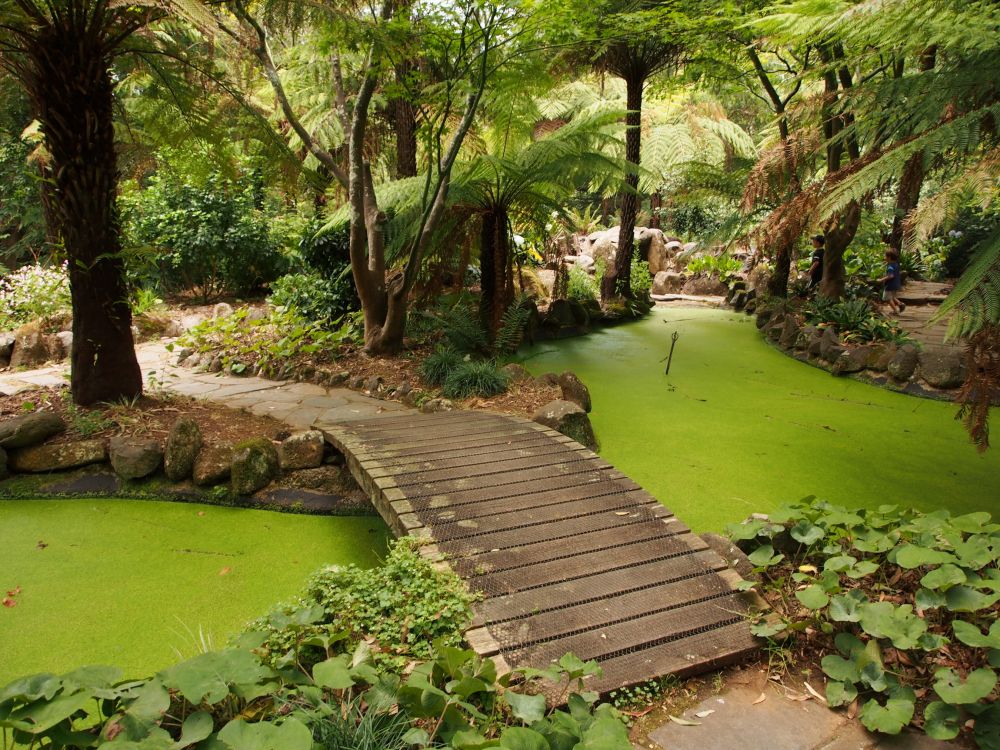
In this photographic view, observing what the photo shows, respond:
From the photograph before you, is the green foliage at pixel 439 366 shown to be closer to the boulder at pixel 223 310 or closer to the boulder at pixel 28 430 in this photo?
the boulder at pixel 28 430

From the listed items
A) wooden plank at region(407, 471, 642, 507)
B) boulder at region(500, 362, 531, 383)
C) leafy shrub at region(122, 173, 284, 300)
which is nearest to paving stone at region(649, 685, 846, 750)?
wooden plank at region(407, 471, 642, 507)

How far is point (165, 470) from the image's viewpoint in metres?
2.74

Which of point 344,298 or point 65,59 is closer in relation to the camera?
point 65,59

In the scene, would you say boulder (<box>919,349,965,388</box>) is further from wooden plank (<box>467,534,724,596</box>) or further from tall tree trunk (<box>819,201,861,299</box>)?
wooden plank (<box>467,534,724,596</box>)

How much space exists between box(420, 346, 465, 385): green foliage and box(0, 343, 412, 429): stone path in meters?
0.32

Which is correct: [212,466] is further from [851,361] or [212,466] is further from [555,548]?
[851,361]

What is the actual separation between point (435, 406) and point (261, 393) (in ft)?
4.03

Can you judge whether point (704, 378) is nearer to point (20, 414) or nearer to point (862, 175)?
point (862, 175)

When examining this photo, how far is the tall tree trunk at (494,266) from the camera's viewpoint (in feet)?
16.1

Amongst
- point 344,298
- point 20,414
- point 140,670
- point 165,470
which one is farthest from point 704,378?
point 20,414

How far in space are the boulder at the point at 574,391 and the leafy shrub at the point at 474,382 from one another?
1.18 ft

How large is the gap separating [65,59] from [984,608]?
3.98m

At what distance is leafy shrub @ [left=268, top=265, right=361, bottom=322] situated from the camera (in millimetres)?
5184

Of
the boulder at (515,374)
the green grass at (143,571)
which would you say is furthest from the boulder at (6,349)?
the boulder at (515,374)
